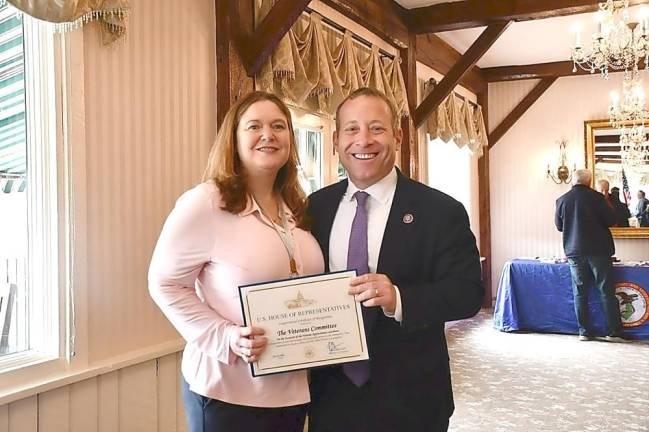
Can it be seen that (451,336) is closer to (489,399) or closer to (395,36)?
(489,399)

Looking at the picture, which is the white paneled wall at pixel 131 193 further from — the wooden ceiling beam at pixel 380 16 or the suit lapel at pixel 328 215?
the wooden ceiling beam at pixel 380 16

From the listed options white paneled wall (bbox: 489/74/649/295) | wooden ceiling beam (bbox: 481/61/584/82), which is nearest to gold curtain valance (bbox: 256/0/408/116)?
wooden ceiling beam (bbox: 481/61/584/82)

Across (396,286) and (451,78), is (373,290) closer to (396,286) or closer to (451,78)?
(396,286)

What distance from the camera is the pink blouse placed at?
1.50 meters

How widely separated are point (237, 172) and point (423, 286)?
0.56 metres

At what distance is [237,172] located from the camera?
1641mm

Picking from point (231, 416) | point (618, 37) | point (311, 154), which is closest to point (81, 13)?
point (231, 416)

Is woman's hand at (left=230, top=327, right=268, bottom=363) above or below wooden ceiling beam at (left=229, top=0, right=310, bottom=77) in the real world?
below

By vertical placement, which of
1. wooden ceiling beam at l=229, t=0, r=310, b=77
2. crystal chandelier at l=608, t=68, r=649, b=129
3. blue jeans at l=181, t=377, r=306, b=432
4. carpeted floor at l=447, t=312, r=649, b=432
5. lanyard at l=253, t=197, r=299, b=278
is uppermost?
crystal chandelier at l=608, t=68, r=649, b=129

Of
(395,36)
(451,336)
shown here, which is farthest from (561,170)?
(395,36)

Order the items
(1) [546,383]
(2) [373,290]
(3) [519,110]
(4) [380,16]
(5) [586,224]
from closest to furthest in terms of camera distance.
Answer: (2) [373,290]
(1) [546,383]
(4) [380,16]
(5) [586,224]
(3) [519,110]

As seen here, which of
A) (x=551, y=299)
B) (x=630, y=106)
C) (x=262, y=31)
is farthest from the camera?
(x=630, y=106)

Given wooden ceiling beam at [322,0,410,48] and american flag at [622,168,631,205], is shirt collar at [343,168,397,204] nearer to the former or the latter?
wooden ceiling beam at [322,0,410,48]

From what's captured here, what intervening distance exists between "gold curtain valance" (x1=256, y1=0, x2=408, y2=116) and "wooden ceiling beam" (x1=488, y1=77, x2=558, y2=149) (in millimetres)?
3653
